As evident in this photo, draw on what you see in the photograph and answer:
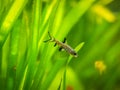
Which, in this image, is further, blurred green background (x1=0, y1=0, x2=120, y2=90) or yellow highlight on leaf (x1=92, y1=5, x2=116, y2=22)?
yellow highlight on leaf (x1=92, y1=5, x2=116, y2=22)

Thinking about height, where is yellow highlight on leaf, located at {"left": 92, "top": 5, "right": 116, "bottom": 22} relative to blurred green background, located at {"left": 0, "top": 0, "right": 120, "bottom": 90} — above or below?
above

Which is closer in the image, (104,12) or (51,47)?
(51,47)

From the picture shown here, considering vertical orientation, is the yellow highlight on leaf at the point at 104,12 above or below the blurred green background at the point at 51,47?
above

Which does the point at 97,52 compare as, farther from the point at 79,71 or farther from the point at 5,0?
the point at 5,0

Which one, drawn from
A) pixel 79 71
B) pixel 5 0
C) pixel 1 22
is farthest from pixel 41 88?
pixel 79 71

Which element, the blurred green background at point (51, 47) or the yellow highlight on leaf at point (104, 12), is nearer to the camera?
the blurred green background at point (51, 47)

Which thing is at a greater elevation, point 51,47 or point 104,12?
point 104,12
